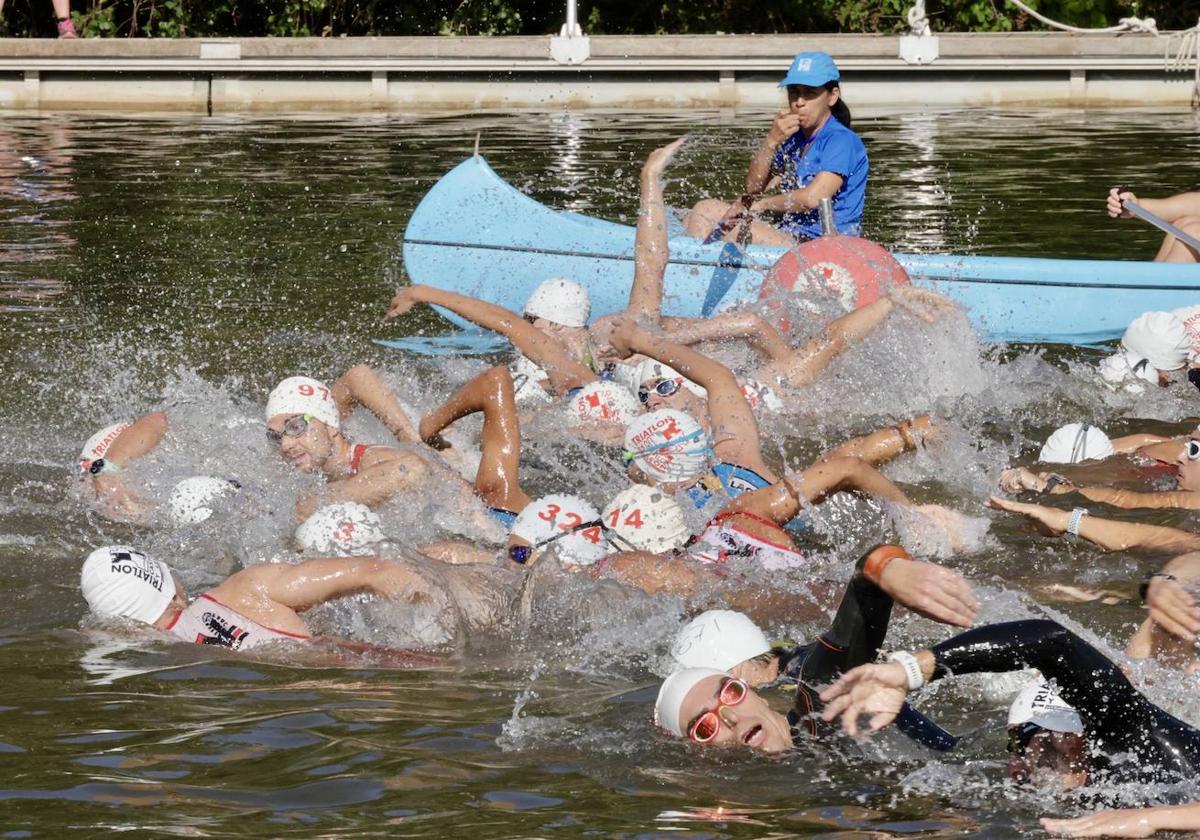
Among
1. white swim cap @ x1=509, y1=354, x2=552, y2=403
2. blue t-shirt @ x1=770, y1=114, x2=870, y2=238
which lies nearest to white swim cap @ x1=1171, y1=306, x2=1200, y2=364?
blue t-shirt @ x1=770, y1=114, x2=870, y2=238

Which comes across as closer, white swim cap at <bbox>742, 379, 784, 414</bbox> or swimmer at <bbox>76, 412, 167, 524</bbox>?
swimmer at <bbox>76, 412, 167, 524</bbox>

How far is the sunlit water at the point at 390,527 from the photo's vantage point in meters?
A: 5.16

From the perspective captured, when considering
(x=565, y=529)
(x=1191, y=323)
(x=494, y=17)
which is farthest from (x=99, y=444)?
(x=494, y=17)

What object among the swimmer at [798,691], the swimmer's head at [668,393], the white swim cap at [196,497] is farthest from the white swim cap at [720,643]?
the white swim cap at [196,497]

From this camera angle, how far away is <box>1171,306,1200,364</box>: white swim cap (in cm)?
980

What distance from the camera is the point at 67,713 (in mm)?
5852

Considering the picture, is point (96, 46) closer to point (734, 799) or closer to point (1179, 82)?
point (1179, 82)

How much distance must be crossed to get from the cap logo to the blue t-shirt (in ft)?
17.9

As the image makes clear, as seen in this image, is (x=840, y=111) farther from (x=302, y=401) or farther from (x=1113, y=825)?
(x=1113, y=825)

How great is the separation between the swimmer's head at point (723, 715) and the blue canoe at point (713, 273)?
233 inches

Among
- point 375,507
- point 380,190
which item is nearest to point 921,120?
point 380,190

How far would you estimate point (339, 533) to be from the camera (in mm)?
7195

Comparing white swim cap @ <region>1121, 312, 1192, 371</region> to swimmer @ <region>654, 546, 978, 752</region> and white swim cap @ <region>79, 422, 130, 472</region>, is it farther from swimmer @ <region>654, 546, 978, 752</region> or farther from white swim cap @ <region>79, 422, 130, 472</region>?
white swim cap @ <region>79, 422, 130, 472</region>

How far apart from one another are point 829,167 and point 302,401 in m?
4.23
